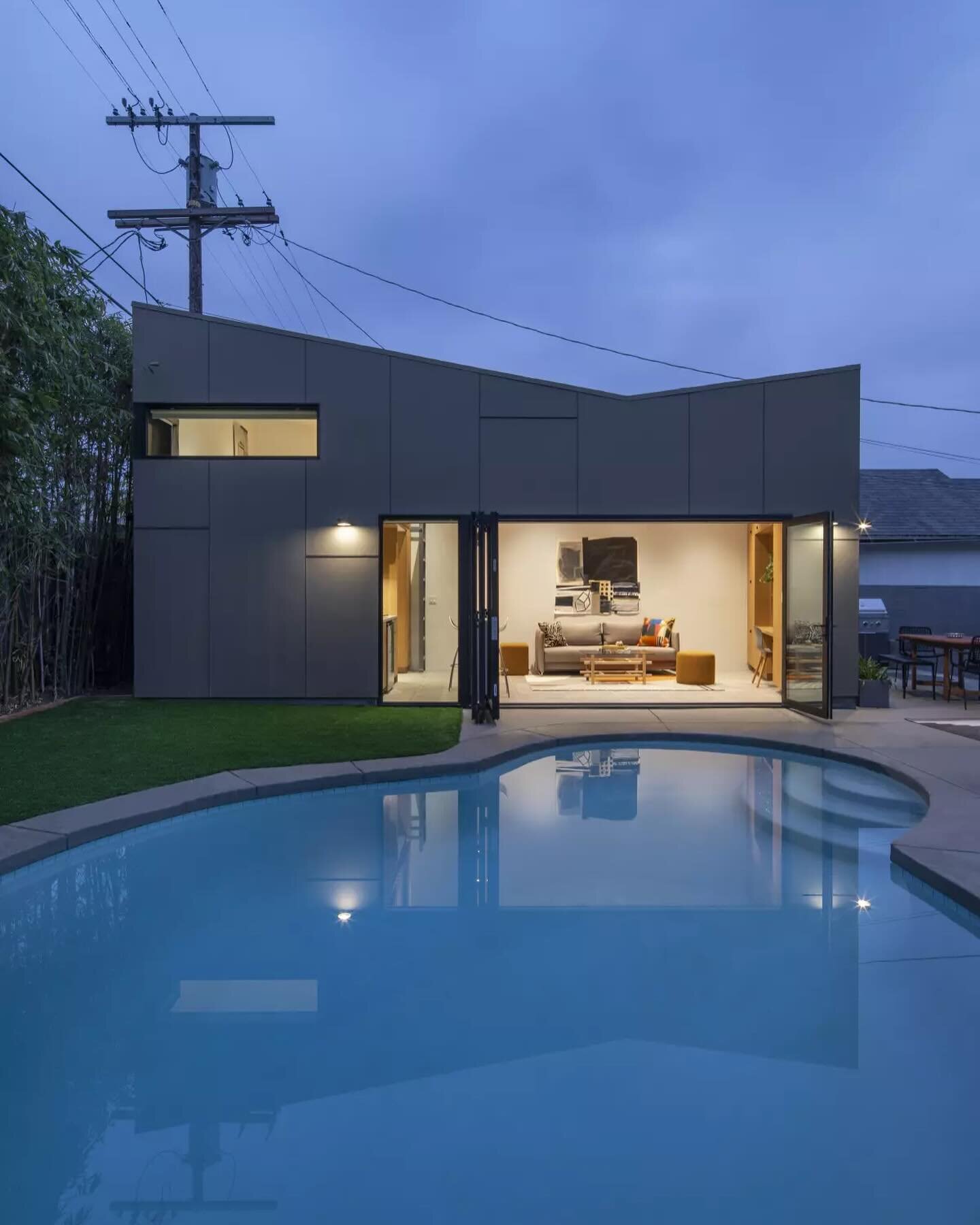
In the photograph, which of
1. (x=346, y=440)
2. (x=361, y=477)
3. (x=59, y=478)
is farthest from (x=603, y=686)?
(x=59, y=478)

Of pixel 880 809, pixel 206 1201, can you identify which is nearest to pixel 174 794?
pixel 206 1201

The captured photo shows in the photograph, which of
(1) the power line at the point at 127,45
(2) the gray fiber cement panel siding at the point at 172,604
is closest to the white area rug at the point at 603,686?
(2) the gray fiber cement panel siding at the point at 172,604

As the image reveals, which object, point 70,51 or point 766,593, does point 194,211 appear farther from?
point 766,593

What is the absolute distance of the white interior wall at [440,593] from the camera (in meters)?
12.4

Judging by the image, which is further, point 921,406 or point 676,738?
point 921,406

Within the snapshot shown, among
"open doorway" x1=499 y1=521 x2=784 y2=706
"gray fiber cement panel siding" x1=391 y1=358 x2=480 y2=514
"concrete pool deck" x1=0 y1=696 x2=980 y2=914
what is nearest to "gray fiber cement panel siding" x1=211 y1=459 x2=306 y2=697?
"gray fiber cement panel siding" x1=391 y1=358 x2=480 y2=514

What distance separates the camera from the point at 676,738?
748 centimetres

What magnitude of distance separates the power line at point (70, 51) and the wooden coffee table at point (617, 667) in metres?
8.99

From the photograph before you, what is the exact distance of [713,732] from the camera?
7523mm

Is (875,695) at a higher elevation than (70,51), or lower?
lower

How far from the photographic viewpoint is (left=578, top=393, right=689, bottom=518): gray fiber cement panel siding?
9.24m

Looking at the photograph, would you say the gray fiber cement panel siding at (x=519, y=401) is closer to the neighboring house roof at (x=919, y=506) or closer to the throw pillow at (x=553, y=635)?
the throw pillow at (x=553, y=635)

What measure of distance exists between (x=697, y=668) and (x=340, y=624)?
15.2 ft

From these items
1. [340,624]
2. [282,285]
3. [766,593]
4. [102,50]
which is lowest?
[340,624]
